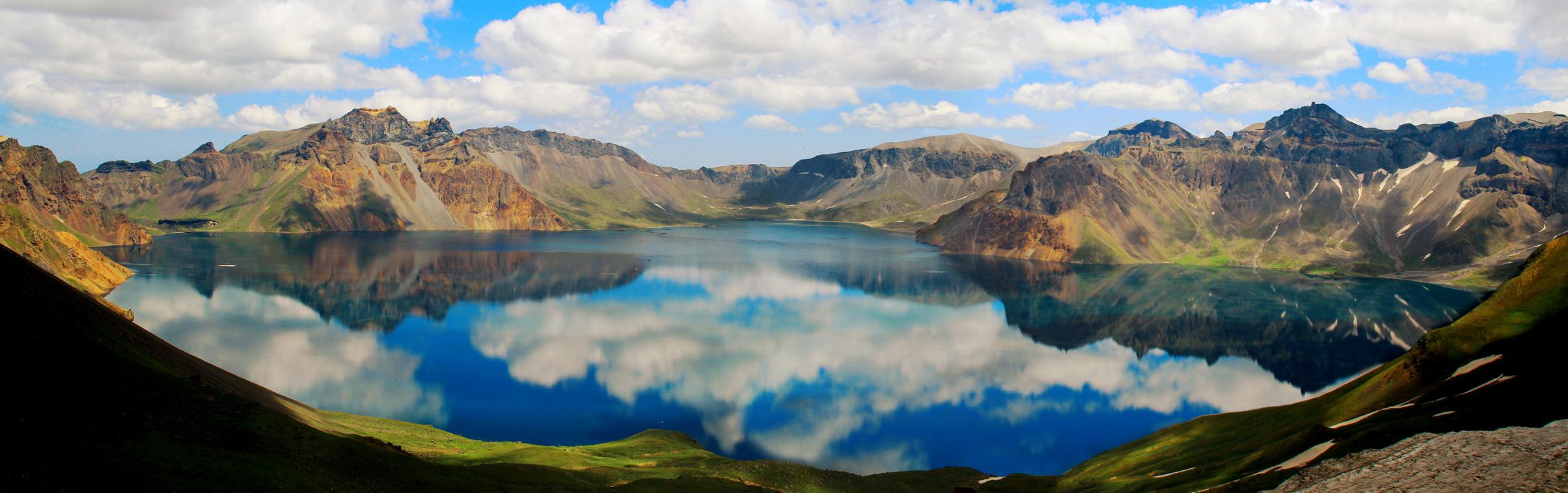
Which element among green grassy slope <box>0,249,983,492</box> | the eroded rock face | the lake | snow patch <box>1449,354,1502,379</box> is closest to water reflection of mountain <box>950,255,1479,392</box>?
the lake

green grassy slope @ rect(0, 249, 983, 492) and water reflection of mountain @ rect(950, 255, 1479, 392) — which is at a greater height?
green grassy slope @ rect(0, 249, 983, 492)

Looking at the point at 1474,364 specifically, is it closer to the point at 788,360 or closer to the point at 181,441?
the point at 181,441

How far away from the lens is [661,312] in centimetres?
16462

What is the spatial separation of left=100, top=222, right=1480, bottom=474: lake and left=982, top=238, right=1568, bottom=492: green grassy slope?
17481 millimetres

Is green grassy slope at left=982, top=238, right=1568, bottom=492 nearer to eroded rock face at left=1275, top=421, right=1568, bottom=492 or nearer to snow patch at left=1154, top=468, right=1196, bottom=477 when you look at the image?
snow patch at left=1154, top=468, right=1196, bottom=477

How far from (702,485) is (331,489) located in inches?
936

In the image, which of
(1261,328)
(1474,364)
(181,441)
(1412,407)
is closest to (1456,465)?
(1412,407)

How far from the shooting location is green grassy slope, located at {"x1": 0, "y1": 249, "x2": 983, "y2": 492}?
1425 inches

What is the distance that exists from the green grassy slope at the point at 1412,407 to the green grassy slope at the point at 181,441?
2391cm

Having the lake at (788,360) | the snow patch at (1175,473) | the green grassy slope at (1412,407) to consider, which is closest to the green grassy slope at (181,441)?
the snow patch at (1175,473)

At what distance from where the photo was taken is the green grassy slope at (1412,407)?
42.9 meters

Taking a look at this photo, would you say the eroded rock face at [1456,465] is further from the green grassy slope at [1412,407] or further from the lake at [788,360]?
the lake at [788,360]

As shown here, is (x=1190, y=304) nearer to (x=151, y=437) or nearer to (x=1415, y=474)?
(x=1415, y=474)

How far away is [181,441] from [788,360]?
88647 mm
